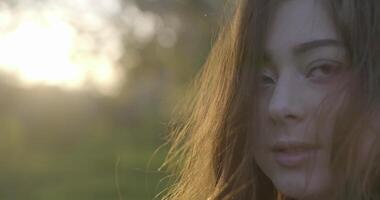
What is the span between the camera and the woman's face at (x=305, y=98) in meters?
1.55

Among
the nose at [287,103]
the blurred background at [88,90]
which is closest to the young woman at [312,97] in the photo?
the nose at [287,103]

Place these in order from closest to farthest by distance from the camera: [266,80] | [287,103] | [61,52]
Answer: [287,103] → [266,80] → [61,52]

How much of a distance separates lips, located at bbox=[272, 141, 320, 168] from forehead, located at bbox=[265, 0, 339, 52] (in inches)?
6.0

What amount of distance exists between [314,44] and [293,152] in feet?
0.56

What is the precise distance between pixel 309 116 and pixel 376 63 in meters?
0.13

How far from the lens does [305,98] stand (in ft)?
5.10

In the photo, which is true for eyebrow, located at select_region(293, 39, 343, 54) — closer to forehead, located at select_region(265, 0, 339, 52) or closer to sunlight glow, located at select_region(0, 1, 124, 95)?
forehead, located at select_region(265, 0, 339, 52)

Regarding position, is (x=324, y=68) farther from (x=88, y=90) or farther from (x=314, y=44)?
Answer: (x=88, y=90)

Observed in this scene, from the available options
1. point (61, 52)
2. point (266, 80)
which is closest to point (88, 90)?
point (61, 52)

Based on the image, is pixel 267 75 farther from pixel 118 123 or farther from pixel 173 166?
pixel 118 123

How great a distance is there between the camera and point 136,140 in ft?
47.1

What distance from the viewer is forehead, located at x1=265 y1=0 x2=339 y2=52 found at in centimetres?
157

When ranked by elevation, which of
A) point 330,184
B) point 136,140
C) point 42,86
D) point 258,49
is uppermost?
point 42,86

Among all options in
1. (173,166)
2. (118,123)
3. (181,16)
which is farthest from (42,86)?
(173,166)
